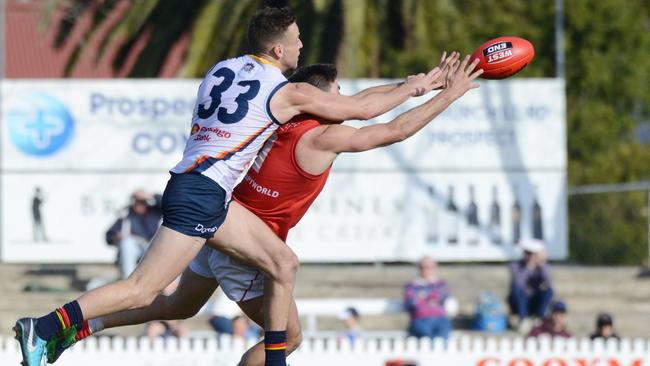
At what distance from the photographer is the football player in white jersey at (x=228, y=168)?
6.67 m

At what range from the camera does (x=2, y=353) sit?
37.1 ft

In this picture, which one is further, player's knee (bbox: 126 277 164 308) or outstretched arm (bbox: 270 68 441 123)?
outstretched arm (bbox: 270 68 441 123)

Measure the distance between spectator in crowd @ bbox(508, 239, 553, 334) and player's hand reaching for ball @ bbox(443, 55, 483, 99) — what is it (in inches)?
287

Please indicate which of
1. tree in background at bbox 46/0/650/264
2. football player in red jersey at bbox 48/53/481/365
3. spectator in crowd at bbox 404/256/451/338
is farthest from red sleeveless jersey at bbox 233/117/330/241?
tree in background at bbox 46/0/650/264

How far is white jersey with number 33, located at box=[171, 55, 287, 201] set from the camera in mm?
6773

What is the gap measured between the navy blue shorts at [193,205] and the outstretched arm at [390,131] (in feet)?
2.10

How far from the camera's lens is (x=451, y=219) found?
16.3 metres

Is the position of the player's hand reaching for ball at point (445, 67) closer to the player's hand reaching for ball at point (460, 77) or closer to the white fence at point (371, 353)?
the player's hand reaching for ball at point (460, 77)

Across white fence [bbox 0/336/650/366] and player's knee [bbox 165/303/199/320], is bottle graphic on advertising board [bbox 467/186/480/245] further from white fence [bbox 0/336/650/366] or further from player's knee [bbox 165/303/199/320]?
player's knee [bbox 165/303/199/320]

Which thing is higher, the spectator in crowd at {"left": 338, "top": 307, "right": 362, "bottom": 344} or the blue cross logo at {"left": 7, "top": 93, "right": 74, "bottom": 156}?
the blue cross logo at {"left": 7, "top": 93, "right": 74, "bottom": 156}

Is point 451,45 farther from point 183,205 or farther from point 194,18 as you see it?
point 183,205

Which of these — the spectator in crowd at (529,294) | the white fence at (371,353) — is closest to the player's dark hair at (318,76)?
the white fence at (371,353)

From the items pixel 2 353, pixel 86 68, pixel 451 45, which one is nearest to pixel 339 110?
pixel 2 353

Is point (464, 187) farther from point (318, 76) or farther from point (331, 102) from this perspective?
point (331, 102)
